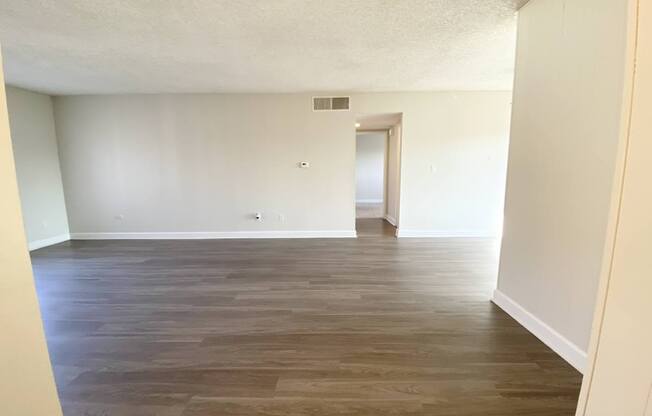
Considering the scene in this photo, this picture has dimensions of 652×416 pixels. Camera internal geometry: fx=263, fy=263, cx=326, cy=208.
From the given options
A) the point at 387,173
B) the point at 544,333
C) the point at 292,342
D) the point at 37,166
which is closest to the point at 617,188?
the point at 544,333

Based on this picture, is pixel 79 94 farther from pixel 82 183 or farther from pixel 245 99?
pixel 245 99

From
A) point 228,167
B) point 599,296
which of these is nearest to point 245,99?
point 228,167

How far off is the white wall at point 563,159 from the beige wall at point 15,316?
2392 mm

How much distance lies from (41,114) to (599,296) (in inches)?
277

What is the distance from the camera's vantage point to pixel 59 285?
9.75 ft

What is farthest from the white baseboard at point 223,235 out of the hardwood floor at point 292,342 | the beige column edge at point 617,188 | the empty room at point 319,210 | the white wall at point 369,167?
the white wall at point 369,167

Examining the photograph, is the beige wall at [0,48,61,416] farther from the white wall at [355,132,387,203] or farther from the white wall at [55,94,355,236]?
the white wall at [355,132,387,203]

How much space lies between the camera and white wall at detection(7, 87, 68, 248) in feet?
13.8

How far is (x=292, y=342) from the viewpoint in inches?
77.1

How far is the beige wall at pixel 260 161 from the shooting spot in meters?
4.68

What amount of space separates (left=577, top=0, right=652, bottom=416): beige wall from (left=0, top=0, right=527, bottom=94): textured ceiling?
6.23 ft

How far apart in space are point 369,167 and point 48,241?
897cm

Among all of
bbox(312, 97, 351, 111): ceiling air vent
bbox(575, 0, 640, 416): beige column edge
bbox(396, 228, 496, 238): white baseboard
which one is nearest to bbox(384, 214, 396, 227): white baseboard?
bbox(396, 228, 496, 238): white baseboard

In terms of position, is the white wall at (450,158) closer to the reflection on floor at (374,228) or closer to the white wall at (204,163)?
the reflection on floor at (374,228)
